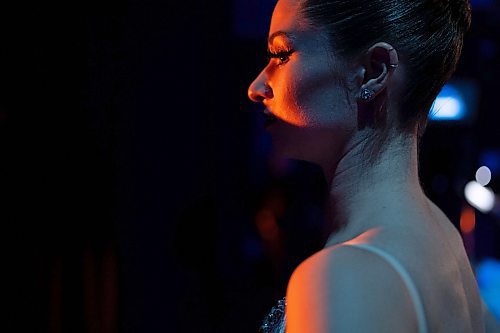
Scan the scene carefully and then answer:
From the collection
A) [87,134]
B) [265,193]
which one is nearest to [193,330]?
[87,134]

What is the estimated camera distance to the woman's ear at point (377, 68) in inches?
41.1

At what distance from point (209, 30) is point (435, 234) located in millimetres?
2114

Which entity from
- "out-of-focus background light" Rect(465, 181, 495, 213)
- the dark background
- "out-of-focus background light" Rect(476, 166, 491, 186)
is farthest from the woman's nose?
"out-of-focus background light" Rect(476, 166, 491, 186)

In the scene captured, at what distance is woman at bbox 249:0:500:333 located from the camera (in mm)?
1008

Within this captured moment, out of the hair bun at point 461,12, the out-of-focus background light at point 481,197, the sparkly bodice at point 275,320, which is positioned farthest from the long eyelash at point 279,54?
the out-of-focus background light at point 481,197

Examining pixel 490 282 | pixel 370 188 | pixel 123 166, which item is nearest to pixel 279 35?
pixel 370 188

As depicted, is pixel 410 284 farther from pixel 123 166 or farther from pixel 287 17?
pixel 123 166

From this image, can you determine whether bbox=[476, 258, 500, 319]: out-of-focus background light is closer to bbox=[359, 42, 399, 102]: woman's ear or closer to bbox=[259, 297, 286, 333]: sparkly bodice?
bbox=[259, 297, 286, 333]: sparkly bodice

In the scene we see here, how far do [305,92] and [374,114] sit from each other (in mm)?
134

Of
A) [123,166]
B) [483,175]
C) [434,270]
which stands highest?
[434,270]

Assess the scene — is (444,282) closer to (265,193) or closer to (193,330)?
(193,330)

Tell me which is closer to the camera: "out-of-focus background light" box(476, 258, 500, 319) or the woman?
the woman

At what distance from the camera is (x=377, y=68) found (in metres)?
1.06

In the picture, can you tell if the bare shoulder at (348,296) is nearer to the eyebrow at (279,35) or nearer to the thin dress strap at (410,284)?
the thin dress strap at (410,284)
